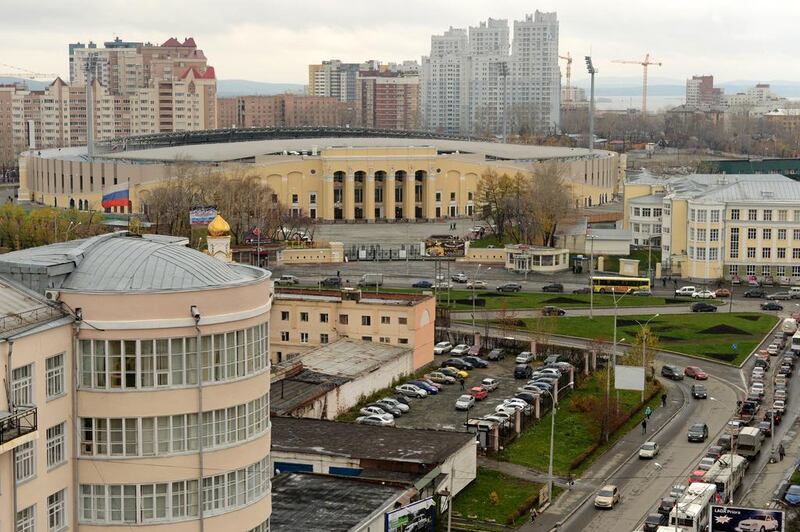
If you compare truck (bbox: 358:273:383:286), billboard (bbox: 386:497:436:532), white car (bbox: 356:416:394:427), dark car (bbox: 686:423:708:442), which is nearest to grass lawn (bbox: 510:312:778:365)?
dark car (bbox: 686:423:708:442)

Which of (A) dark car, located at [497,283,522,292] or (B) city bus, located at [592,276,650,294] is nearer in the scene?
(B) city bus, located at [592,276,650,294]

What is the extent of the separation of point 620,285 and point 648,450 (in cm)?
3920

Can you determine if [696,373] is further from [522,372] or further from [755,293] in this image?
[755,293]

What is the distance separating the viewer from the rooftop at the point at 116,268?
23656 mm

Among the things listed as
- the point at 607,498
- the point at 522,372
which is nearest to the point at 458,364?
the point at 522,372

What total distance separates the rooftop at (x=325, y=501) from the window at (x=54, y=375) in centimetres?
1355

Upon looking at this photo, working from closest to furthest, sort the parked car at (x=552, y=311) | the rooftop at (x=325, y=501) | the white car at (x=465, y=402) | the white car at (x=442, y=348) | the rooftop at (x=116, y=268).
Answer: the rooftop at (x=116, y=268)
the rooftop at (x=325, y=501)
the white car at (x=465, y=402)
the white car at (x=442, y=348)
the parked car at (x=552, y=311)

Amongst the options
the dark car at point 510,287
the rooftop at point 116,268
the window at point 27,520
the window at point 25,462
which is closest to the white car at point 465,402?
the dark car at point 510,287

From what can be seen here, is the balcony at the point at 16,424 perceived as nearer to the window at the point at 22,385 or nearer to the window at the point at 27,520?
the window at the point at 22,385

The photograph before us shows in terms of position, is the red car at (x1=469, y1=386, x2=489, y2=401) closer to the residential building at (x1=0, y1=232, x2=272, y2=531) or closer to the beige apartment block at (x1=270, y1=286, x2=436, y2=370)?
the beige apartment block at (x1=270, y1=286, x2=436, y2=370)

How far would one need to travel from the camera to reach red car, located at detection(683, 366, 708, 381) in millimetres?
66188

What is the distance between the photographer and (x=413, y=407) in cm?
5912

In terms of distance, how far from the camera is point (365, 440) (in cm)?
4675

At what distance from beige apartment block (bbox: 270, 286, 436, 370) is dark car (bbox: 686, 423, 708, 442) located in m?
15.0
